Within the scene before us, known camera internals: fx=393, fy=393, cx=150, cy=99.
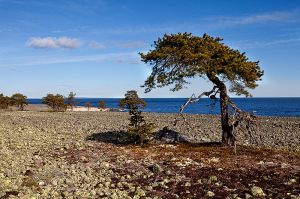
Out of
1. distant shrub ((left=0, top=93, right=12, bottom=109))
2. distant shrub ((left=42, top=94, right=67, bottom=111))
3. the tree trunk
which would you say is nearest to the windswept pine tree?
the tree trunk

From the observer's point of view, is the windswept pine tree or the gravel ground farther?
the windswept pine tree

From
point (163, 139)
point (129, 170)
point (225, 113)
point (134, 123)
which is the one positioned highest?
point (225, 113)

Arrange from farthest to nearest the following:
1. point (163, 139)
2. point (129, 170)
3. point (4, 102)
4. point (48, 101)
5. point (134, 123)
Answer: point (4, 102) < point (48, 101) < point (163, 139) < point (134, 123) < point (129, 170)

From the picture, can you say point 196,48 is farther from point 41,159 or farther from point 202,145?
point 41,159

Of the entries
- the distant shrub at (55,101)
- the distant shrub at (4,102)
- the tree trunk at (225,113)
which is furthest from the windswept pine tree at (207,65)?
the distant shrub at (4,102)

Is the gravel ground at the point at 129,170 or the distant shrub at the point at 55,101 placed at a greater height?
the distant shrub at the point at 55,101

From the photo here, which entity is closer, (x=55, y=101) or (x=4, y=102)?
(x=55, y=101)

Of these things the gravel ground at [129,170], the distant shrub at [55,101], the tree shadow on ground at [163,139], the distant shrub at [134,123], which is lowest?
the gravel ground at [129,170]

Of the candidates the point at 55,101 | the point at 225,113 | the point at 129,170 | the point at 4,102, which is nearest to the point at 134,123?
the point at 225,113

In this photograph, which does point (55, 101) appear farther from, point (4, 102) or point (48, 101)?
point (4, 102)

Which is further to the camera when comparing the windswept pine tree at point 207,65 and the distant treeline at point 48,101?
the distant treeline at point 48,101

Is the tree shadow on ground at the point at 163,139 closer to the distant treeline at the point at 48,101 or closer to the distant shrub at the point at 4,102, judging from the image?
the distant treeline at the point at 48,101

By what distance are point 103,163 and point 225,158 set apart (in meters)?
7.42

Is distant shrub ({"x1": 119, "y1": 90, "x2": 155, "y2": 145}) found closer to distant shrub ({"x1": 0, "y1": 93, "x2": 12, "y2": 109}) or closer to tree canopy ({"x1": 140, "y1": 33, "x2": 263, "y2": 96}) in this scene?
tree canopy ({"x1": 140, "y1": 33, "x2": 263, "y2": 96})
